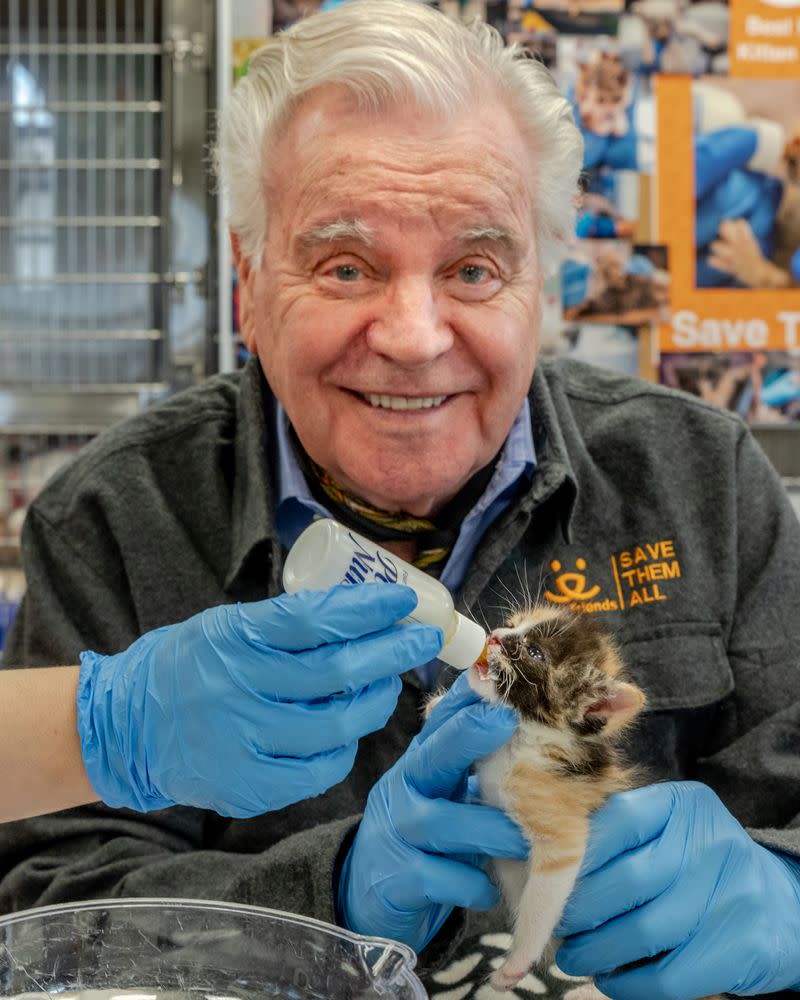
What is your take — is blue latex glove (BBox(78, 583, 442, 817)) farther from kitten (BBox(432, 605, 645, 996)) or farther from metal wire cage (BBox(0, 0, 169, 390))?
metal wire cage (BBox(0, 0, 169, 390))

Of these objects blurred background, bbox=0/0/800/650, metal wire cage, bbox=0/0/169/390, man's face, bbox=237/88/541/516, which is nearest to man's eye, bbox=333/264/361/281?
man's face, bbox=237/88/541/516

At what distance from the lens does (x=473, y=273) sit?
1.43 metres

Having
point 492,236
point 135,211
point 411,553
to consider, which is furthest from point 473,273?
point 135,211

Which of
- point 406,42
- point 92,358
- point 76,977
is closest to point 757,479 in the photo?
point 406,42

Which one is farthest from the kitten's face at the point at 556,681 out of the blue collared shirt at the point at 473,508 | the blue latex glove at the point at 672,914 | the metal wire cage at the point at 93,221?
the metal wire cage at the point at 93,221

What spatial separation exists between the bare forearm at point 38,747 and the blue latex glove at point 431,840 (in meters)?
0.33

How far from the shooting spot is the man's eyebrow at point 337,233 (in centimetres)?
135

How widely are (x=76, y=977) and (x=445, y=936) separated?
0.43m

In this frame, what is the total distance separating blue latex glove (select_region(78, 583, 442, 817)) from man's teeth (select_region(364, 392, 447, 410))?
36 cm

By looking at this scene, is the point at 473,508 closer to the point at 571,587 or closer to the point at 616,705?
the point at 571,587

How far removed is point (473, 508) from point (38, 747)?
0.70 m

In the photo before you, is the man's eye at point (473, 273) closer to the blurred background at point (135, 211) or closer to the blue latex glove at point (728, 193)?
the blurred background at point (135, 211)

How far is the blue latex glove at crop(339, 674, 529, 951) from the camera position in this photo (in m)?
1.15

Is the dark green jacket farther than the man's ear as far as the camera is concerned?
No
